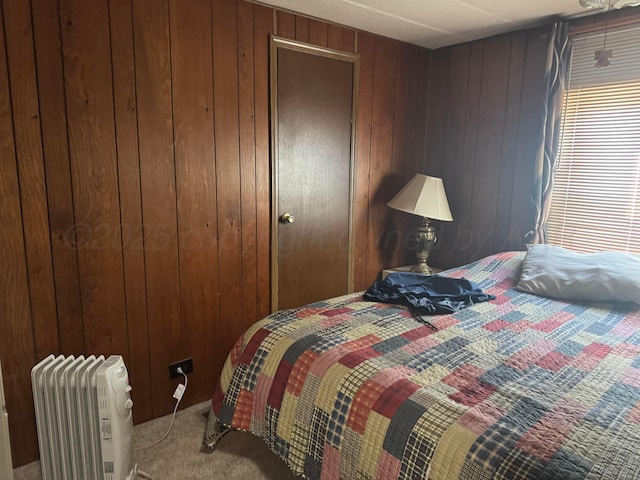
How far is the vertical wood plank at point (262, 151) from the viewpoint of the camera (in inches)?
97.8

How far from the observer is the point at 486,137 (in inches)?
123

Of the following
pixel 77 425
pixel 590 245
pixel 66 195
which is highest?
pixel 66 195

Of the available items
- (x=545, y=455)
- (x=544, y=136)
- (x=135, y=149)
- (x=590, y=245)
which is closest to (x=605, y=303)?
(x=590, y=245)

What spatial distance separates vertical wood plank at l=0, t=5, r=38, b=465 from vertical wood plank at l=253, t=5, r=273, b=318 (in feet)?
3.86

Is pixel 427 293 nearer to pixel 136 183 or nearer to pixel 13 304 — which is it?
pixel 136 183

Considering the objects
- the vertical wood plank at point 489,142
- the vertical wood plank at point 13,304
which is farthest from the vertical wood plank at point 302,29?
the vertical wood plank at point 13,304

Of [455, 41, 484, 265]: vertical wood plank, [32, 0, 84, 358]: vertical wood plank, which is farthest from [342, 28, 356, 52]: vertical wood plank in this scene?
[32, 0, 84, 358]: vertical wood plank

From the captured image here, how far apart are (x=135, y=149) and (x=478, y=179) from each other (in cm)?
230

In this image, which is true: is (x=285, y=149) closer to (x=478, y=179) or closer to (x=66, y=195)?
(x=66, y=195)

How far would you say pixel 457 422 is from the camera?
120cm

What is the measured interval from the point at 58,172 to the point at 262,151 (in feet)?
3.48

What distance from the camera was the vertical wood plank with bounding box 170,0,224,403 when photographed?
7.32 ft

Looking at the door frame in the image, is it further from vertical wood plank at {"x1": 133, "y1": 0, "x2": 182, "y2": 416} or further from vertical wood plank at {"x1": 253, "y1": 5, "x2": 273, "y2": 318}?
vertical wood plank at {"x1": 133, "y1": 0, "x2": 182, "y2": 416}

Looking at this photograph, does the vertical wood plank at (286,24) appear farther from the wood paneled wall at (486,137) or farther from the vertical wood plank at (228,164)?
the wood paneled wall at (486,137)
